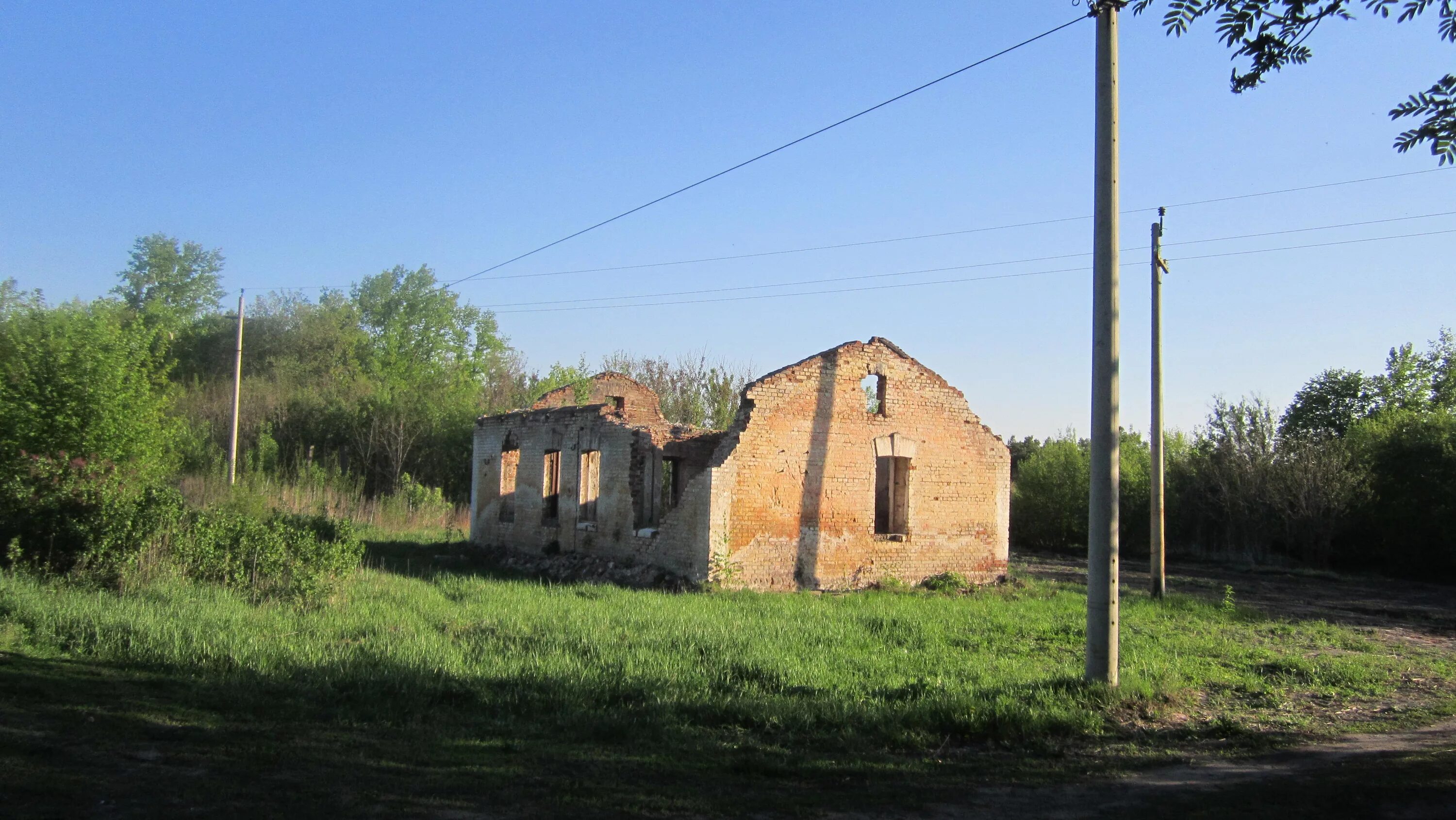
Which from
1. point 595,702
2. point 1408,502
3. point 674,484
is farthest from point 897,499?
point 1408,502

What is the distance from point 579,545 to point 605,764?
14.1 m

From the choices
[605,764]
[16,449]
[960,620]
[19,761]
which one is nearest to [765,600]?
[960,620]

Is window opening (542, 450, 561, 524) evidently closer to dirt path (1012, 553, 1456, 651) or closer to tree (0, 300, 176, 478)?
tree (0, 300, 176, 478)

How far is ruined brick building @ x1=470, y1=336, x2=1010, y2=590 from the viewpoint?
16703 millimetres

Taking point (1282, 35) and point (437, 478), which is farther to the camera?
point (437, 478)

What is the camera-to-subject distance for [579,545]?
2017 centimetres

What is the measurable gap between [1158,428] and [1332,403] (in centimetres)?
2980

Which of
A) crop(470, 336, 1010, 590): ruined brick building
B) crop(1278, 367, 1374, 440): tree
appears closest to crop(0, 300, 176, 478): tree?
crop(470, 336, 1010, 590): ruined brick building

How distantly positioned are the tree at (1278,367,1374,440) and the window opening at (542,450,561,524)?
31.8 meters

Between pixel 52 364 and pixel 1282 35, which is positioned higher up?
pixel 1282 35

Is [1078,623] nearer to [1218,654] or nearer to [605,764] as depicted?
[1218,654]

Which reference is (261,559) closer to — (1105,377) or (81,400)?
(81,400)

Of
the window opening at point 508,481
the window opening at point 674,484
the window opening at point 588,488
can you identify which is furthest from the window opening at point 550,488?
the window opening at point 674,484

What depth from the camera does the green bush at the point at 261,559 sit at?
12.8 metres
